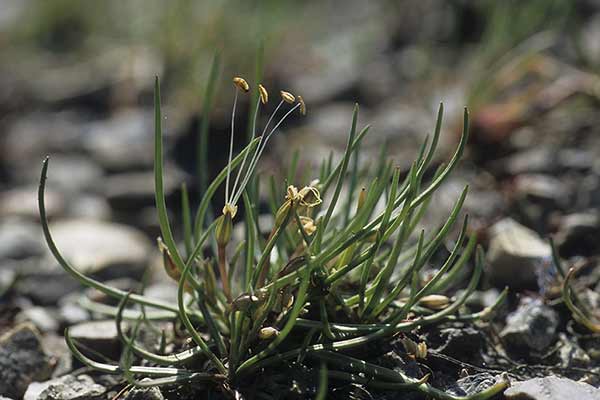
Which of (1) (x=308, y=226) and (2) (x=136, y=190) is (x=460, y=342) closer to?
(1) (x=308, y=226)

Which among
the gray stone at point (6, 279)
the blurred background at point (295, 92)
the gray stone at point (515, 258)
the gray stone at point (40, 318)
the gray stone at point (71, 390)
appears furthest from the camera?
the blurred background at point (295, 92)

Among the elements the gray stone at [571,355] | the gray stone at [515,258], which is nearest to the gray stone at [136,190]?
the gray stone at [515,258]

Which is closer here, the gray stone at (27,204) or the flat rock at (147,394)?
the flat rock at (147,394)

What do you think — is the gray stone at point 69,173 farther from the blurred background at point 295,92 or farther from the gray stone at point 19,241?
the gray stone at point 19,241

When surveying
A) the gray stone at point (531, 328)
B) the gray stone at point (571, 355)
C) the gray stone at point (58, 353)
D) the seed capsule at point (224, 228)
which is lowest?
the gray stone at point (58, 353)

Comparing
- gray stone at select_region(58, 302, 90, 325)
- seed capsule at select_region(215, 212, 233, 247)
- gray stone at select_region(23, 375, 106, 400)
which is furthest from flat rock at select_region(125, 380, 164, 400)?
gray stone at select_region(58, 302, 90, 325)

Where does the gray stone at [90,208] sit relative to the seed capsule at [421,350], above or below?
below

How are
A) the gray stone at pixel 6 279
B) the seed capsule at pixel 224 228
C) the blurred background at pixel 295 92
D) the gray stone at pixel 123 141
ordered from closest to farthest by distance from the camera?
the seed capsule at pixel 224 228 → the gray stone at pixel 6 279 → the blurred background at pixel 295 92 → the gray stone at pixel 123 141
